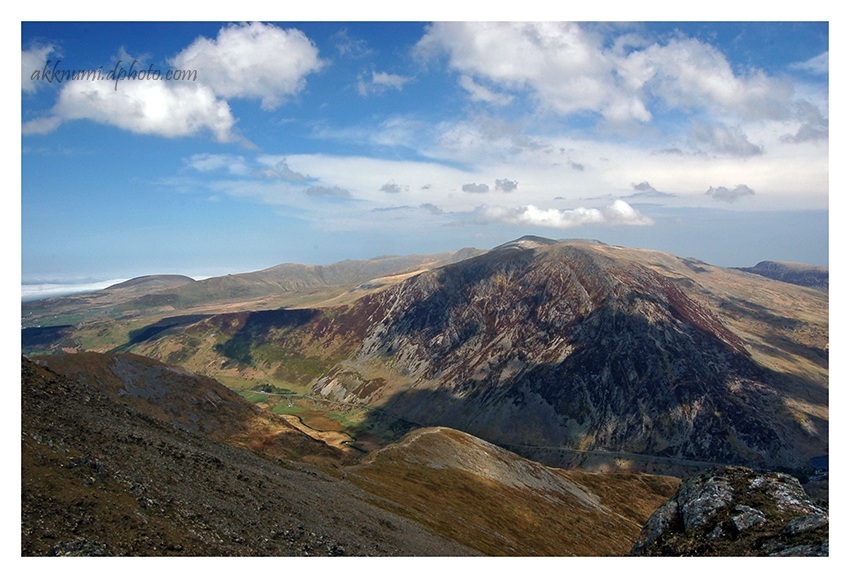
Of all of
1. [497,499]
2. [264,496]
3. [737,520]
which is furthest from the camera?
[497,499]

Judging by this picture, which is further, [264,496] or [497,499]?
[497,499]

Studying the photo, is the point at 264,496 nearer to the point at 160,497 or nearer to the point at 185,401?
the point at 160,497

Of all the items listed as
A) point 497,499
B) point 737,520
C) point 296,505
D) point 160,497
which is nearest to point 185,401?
point 497,499

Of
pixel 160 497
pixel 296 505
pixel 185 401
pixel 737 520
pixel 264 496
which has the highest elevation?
pixel 160 497

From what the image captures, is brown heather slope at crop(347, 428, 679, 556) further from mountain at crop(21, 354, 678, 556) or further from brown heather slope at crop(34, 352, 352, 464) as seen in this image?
brown heather slope at crop(34, 352, 352, 464)

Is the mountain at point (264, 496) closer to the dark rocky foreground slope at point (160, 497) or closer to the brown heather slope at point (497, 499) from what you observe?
the dark rocky foreground slope at point (160, 497)

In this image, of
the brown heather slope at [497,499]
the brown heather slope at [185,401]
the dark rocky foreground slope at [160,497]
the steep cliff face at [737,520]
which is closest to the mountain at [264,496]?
the dark rocky foreground slope at [160,497]
